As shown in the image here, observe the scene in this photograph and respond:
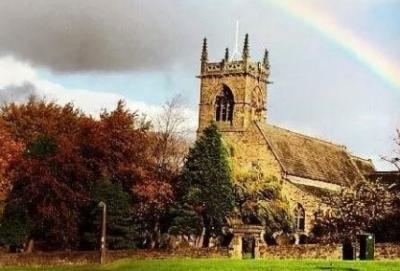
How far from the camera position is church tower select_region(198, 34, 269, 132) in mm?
101812

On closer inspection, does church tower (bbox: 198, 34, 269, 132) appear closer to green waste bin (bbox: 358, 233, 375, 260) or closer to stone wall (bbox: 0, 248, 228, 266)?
stone wall (bbox: 0, 248, 228, 266)

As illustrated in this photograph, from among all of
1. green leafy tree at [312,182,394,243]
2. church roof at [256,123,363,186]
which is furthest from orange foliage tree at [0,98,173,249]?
church roof at [256,123,363,186]

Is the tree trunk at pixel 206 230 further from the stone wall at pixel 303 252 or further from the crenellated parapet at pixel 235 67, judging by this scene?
the crenellated parapet at pixel 235 67

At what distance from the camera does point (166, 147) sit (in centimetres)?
8138

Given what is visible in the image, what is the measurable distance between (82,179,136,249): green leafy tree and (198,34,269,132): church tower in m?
41.1

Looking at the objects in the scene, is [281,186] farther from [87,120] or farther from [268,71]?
[268,71]

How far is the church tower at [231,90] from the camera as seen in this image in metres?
102

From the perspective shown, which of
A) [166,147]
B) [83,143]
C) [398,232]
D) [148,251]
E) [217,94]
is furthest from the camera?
[217,94]

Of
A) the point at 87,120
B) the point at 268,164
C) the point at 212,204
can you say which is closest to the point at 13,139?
the point at 87,120

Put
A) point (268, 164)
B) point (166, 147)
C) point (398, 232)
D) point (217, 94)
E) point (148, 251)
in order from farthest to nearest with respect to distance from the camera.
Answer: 1. point (217, 94)
2. point (268, 164)
3. point (166, 147)
4. point (398, 232)
5. point (148, 251)

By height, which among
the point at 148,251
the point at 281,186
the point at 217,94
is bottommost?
the point at 148,251

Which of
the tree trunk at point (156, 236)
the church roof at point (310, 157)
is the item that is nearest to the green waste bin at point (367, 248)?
the tree trunk at point (156, 236)

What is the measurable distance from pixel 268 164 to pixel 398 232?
3004 centimetres

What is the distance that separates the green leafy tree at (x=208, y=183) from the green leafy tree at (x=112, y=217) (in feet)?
20.8
